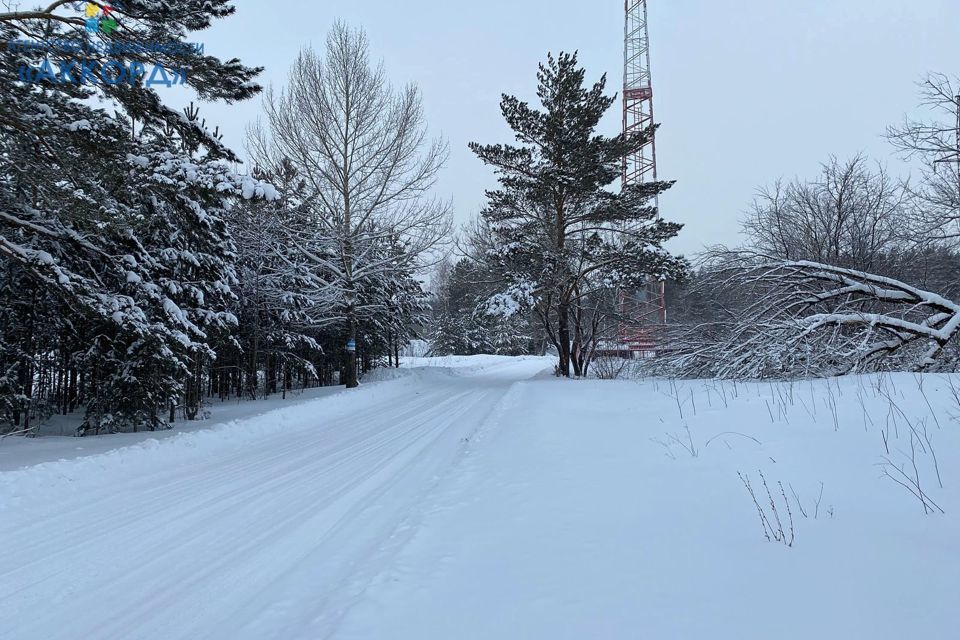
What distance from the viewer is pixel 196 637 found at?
2430mm

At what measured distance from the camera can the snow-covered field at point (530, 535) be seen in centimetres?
229

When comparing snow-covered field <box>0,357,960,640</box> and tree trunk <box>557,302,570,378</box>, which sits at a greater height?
tree trunk <box>557,302,570,378</box>

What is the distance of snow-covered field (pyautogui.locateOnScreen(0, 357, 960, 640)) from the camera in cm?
229

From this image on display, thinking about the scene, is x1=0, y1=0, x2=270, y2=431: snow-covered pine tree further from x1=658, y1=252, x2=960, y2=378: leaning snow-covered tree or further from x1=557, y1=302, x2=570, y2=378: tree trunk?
x1=557, y1=302, x2=570, y2=378: tree trunk

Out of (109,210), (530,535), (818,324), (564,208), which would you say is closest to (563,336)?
(564,208)

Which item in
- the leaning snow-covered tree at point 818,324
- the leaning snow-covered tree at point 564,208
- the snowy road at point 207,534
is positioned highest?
the leaning snow-covered tree at point 564,208

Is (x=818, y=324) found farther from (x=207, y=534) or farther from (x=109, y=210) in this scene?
(x=109, y=210)

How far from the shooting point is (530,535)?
10.9 feet

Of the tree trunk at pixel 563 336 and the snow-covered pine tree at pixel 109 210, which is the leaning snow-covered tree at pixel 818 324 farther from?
the snow-covered pine tree at pixel 109 210

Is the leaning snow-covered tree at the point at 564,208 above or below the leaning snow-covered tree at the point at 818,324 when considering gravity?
above

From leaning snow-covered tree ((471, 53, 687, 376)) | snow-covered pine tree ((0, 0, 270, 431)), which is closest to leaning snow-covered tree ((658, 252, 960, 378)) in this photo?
leaning snow-covered tree ((471, 53, 687, 376))

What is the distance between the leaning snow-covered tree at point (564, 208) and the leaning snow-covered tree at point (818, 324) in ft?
19.1

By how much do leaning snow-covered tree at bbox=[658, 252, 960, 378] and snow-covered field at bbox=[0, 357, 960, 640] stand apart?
2417mm

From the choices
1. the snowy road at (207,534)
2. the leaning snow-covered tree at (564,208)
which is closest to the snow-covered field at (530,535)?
the snowy road at (207,534)
